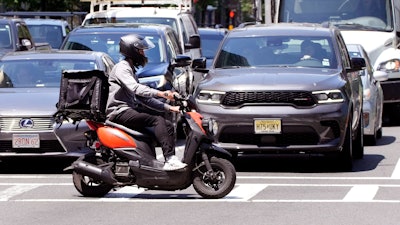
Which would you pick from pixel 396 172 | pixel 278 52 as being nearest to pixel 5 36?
pixel 278 52

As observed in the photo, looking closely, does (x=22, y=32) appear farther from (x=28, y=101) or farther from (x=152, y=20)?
(x=28, y=101)

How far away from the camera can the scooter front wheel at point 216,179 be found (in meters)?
12.3

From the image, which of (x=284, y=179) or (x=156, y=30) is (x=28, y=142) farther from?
(x=156, y=30)

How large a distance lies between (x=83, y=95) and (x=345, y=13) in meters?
14.0

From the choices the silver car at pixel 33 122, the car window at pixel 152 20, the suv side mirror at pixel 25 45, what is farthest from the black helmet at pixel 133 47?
the car window at pixel 152 20

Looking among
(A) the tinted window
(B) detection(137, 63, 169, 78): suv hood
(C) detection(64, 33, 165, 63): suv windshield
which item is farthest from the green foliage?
(B) detection(137, 63, 169, 78): suv hood

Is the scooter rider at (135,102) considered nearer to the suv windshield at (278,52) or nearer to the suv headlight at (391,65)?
the suv windshield at (278,52)

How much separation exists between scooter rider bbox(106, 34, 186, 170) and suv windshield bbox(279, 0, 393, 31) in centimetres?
1324

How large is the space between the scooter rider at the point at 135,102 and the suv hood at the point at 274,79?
2661 mm

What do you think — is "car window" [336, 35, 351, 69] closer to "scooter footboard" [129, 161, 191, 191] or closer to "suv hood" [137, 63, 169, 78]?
"suv hood" [137, 63, 169, 78]

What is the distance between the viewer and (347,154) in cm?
1533

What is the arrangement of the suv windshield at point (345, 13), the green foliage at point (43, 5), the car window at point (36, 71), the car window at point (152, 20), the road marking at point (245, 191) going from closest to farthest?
1. the road marking at point (245, 191)
2. the car window at point (36, 71)
3. the suv windshield at point (345, 13)
4. the car window at point (152, 20)
5. the green foliage at point (43, 5)

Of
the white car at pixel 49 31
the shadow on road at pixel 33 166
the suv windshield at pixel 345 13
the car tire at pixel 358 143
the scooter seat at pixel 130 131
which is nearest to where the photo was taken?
the scooter seat at pixel 130 131

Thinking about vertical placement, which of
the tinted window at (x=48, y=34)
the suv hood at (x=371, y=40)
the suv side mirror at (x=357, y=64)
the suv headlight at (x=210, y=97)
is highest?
the suv side mirror at (x=357, y=64)
